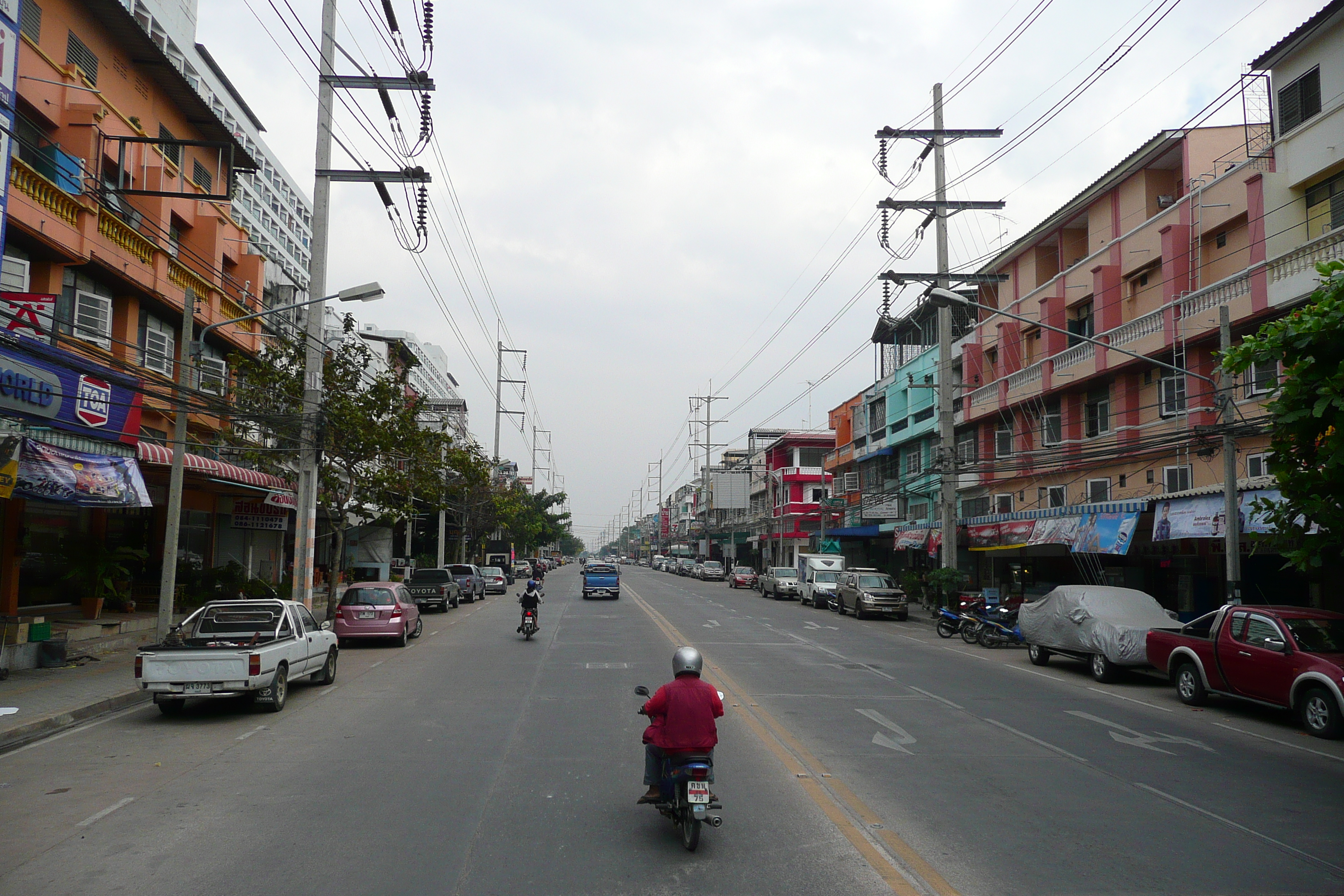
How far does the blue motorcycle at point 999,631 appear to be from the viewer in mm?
24672

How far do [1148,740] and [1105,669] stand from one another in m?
6.30

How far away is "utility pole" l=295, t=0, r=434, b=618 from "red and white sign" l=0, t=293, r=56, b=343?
552cm

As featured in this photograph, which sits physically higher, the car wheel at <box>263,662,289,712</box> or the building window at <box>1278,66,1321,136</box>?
the building window at <box>1278,66,1321,136</box>

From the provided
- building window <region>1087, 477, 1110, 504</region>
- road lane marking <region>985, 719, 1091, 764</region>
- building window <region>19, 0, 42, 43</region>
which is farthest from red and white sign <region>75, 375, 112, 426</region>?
building window <region>1087, 477, 1110, 504</region>

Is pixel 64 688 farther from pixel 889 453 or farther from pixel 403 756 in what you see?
pixel 889 453

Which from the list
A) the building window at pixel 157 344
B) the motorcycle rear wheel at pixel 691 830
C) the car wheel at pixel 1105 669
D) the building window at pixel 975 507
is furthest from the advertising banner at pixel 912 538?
the motorcycle rear wheel at pixel 691 830

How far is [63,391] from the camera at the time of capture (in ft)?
54.7

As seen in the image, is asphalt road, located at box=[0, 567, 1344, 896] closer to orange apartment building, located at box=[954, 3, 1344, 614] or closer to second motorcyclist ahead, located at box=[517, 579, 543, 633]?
orange apartment building, located at box=[954, 3, 1344, 614]

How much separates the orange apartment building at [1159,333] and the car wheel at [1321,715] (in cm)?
259

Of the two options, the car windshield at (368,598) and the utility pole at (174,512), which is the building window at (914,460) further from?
the utility pole at (174,512)

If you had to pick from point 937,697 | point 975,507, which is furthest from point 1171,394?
point 937,697

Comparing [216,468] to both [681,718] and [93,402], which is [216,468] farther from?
[681,718]

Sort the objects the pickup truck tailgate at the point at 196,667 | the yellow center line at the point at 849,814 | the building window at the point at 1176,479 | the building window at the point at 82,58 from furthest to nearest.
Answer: the building window at the point at 1176,479, the building window at the point at 82,58, the pickup truck tailgate at the point at 196,667, the yellow center line at the point at 849,814

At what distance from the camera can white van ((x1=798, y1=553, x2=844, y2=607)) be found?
42.5 meters
